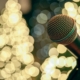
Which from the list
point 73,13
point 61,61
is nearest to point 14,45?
point 61,61

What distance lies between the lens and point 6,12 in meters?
3.80

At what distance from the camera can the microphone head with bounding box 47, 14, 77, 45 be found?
35.4 inches

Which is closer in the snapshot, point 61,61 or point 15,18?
point 61,61

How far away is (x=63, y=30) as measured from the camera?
Answer: 902 millimetres

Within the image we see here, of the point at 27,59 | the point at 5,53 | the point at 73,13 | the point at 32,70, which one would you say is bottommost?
the point at 32,70

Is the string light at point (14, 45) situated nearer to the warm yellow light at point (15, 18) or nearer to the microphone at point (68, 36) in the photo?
the warm yellow light at point (15, 18)

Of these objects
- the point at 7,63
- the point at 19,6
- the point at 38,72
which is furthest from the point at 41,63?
the point at 19,6

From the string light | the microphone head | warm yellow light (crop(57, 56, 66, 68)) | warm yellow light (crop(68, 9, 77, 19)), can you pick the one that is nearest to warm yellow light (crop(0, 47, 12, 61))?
the string light

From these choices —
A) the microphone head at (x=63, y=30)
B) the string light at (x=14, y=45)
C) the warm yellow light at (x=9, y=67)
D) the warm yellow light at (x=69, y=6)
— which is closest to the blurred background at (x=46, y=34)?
the warm yellow light at (x=69, y=6)

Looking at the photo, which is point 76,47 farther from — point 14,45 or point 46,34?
point 46,34

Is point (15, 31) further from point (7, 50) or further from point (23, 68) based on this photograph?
point (23, 68)

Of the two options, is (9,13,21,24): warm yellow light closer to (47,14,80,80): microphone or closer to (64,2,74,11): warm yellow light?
(64,2,74,11): warm yellow light

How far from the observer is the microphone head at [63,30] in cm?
90

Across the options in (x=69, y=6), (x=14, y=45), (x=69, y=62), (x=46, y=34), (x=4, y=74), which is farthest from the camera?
(x=46, y=34)
